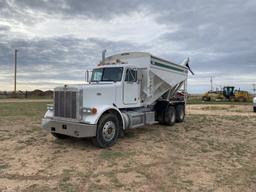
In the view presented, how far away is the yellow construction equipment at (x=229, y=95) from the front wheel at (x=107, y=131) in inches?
1296

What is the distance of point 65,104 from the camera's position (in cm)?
759

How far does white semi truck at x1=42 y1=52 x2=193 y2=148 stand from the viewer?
289 inches

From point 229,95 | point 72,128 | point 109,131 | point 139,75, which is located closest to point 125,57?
point 139,75

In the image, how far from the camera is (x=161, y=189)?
198 inches

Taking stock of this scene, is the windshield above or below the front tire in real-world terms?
above

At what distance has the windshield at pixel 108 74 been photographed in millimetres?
9008

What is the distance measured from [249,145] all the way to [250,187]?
3735 millimetres

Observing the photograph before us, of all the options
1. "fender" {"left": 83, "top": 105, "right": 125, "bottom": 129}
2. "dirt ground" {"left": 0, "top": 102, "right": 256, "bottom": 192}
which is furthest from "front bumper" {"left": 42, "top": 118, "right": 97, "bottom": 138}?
"dirt ground" {"left": 0, "top": 102, "right": 256, "bottom": 192}

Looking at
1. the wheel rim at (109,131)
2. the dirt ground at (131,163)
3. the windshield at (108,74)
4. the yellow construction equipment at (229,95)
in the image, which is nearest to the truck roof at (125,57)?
the windshield at (108,74)

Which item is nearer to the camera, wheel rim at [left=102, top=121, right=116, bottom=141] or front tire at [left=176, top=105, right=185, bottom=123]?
wheel rim at [left=102, top=121, right=116, bottom=141]

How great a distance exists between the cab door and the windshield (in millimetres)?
264

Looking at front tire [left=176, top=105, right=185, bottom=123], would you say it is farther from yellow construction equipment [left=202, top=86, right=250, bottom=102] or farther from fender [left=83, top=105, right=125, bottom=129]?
yellow construction equipment [left=202, top=86, right=250, bottom=102]

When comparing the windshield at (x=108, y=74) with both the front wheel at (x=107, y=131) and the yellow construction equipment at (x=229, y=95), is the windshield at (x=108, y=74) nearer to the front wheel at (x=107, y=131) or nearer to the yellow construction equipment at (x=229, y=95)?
the front wheel at (x=107, y=131)

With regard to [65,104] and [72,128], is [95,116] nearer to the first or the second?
[72,128]
